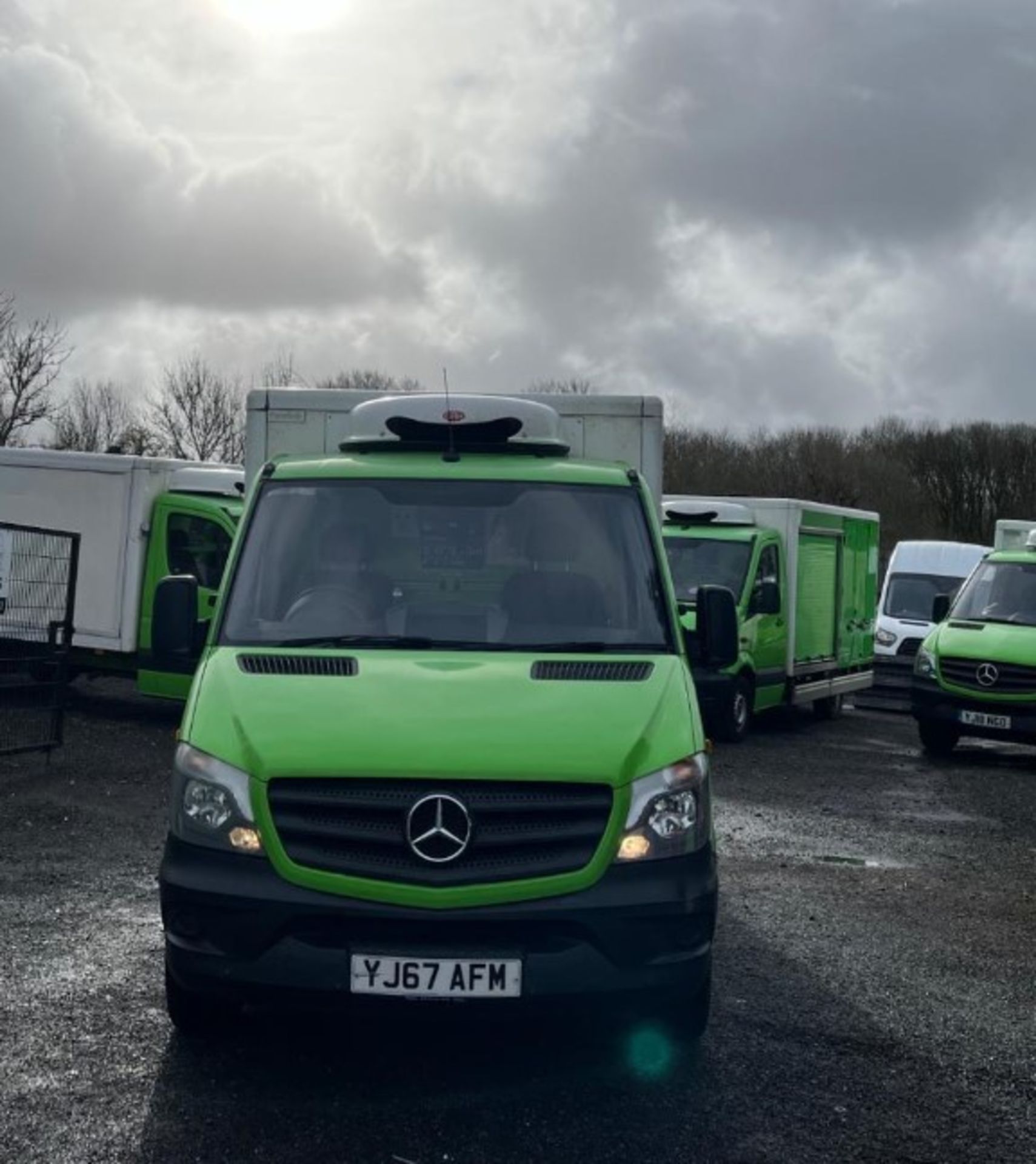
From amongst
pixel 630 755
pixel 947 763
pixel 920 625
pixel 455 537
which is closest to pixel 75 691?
pixel 947 763

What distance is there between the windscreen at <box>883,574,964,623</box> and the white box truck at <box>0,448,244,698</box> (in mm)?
12437

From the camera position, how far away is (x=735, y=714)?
17516 mm

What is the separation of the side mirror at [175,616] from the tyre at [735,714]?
11.0 metres

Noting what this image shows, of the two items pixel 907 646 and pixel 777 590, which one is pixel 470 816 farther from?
pixel 907 646

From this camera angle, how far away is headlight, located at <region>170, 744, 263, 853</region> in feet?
17.9

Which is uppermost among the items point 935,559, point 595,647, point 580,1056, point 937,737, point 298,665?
point 935,559

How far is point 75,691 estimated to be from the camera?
20.5m

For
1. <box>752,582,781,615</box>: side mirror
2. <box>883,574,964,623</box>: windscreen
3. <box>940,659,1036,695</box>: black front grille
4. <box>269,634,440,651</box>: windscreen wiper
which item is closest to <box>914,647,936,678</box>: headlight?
<box>940,659,1036,695</box>: black front grille

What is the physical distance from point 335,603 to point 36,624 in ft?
24.2

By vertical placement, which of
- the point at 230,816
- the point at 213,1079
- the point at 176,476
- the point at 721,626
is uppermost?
the point at 176,476

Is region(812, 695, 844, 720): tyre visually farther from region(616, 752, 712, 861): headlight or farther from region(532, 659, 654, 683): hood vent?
region(616, 752, 712, 861): headlight

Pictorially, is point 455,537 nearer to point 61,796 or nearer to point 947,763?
point 61,796

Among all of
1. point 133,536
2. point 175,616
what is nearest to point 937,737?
point 133,536

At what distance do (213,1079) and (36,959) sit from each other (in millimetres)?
1886
